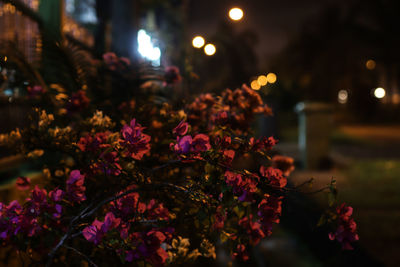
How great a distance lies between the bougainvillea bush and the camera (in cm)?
174

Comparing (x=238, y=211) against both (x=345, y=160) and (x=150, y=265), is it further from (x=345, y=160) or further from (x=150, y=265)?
(x=345, y=160)

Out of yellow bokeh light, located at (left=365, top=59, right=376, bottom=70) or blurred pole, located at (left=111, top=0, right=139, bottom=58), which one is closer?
blurred pole, located at (left=111, top=0, right=139, bottom=58)

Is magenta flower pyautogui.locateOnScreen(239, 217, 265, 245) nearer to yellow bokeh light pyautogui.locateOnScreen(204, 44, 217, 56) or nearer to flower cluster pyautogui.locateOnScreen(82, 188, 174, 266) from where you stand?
flower cluster pyautogui.locateOnScreen(82, 188, 174, 266)

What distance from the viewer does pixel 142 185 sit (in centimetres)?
185

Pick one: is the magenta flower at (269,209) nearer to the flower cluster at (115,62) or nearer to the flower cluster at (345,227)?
the flower cluster at (345,227)

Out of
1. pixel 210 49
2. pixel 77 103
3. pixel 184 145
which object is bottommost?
pixel 184 145

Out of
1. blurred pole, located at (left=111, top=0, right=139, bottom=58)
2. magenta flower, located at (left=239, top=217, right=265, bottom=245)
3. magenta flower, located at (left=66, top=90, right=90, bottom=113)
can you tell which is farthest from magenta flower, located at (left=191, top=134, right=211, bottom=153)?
blurred pole, located at (left=111, top=0, right=139, bottom=58)

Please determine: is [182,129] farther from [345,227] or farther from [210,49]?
[210,49]

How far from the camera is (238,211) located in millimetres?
1597

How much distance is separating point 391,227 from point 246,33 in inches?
763

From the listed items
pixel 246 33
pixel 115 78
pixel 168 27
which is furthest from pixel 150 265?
pixel 246 33

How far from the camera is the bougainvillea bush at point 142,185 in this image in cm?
174

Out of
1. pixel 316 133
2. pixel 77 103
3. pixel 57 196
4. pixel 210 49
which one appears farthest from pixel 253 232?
pixel 316 133

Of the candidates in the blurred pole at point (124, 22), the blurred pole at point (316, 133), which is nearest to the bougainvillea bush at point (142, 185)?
the blurred pole at point (124, 22)
